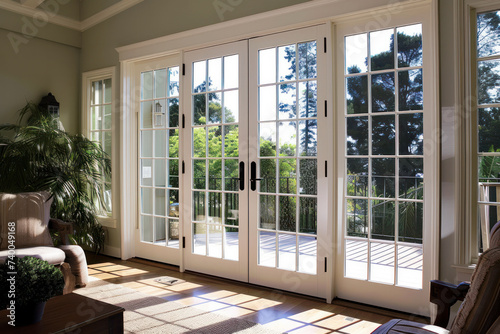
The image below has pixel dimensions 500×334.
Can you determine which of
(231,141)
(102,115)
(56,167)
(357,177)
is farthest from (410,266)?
(102,115)

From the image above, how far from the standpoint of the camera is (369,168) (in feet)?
10.6

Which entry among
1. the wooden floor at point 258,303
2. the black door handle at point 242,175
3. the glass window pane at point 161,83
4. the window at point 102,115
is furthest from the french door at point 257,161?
the window at point 102,115

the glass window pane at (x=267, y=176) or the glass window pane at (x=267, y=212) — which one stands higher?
the glass window pane at (x=267, y=176)

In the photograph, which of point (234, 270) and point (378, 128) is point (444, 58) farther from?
point (234, 270)

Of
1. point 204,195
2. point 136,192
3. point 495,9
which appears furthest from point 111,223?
point 495,9

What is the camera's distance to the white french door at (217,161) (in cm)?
389

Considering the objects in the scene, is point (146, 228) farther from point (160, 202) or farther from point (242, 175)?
point (242, 175)

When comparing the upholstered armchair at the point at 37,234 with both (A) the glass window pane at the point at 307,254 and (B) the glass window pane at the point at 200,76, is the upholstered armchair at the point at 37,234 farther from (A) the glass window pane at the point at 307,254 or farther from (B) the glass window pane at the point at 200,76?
(A) the glass window pane at the point at 307,254

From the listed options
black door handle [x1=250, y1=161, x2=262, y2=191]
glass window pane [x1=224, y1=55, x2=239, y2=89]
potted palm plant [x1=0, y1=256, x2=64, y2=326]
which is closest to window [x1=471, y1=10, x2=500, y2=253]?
black door handle [x1=250, y1=161, x2=262, y2=191]

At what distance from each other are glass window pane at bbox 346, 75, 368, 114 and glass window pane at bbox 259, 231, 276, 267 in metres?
1.36

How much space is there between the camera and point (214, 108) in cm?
410

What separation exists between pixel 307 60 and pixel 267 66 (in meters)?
0.42

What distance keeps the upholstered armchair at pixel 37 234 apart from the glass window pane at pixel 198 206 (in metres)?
1.19

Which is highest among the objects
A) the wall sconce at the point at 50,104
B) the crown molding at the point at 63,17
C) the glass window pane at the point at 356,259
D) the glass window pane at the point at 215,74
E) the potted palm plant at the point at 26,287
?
the crown molding at the point at 63,17
